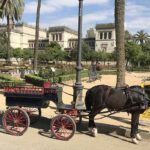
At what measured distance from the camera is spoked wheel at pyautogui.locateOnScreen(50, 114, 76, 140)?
29.0ft

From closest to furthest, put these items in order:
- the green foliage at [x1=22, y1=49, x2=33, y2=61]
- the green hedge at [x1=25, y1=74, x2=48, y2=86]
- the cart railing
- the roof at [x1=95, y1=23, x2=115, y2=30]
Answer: the cart railing
the green hedge at [x1=25, y1=74, x2=48, y2=86]
the green foliage at [x1=22, y1=49, x2=33, y2=61]
the roof at [x1=95, y1=23, x2=115, y2=30]

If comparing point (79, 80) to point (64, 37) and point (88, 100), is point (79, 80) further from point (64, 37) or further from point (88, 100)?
point (64, 37)

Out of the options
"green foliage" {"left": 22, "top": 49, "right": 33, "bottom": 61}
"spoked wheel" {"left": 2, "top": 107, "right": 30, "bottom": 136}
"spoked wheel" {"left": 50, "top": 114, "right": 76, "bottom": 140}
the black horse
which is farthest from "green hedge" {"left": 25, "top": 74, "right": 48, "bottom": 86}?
A: "green foliage" {"left": 22, "top": 49, "right": 33, "bottom": 61}

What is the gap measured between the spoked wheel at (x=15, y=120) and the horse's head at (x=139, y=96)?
2.65m

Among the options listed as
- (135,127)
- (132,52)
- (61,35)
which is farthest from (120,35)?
(61,35)

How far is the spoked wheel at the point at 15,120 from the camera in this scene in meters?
9.38

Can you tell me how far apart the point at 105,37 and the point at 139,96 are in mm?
121347

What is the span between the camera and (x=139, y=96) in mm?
8711

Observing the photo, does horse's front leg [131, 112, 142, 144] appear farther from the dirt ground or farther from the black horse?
the dirt ground

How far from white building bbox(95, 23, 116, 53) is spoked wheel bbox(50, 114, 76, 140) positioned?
4640 inches

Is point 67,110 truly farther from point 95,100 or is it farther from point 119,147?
point 119,147

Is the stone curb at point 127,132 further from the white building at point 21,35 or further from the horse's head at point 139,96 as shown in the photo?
the white building at point 21,35

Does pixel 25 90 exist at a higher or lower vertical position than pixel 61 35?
lower

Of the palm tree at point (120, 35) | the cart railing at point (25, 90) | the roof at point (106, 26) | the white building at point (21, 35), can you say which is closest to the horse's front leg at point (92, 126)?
the cart railing at point (25, 90)
